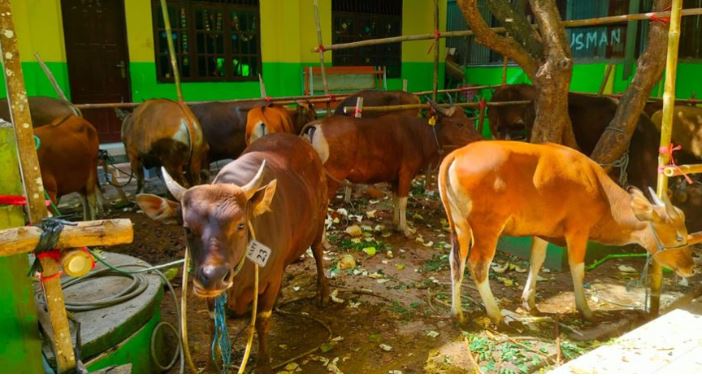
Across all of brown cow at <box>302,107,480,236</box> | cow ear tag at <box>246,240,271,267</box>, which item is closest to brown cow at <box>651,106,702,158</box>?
brown cow at <box>302,107,480,236</box>

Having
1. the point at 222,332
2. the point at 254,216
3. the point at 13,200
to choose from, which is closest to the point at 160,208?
the point at 254,216

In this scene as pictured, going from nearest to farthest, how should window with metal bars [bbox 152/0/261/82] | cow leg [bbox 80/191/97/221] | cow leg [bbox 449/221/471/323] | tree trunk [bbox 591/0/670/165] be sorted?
1. cow leg [bbox 449/221/471/323]
2. tree trunk [bbox 591/0/670/165]
3. cow leg [bbox 80/191/97/221]
4. window with metal bars [bbox 152/0/261/82]

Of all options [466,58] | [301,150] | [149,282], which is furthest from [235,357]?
[466,58]

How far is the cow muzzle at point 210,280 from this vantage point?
9.73 feet

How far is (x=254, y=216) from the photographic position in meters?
3.50

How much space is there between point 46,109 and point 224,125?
2623 mm

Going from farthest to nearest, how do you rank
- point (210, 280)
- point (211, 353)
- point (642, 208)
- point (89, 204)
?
point (89, 204), point (642, 208), point (211, 353), point (210, 280)

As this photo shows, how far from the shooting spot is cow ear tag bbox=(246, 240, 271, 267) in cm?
344

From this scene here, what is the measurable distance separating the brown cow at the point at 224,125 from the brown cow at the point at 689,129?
6294mm

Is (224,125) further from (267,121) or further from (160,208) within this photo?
(160,208)

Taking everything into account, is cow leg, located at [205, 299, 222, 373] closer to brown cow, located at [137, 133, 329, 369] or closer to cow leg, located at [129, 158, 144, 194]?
brown cow, located at [137, 133, 329, 369]

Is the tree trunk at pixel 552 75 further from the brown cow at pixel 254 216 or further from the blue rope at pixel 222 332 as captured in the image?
the blue rope at pixel 222 332

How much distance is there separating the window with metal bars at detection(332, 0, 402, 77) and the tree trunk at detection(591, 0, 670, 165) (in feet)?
31.2

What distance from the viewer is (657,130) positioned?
7.63m
